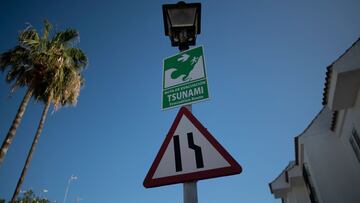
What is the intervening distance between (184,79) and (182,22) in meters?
0.85

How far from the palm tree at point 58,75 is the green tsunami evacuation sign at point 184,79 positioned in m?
11.5

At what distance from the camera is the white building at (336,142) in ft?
22.4

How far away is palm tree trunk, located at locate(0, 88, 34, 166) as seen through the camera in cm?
1012

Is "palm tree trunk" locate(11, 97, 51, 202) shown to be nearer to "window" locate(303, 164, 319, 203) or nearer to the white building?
the white building

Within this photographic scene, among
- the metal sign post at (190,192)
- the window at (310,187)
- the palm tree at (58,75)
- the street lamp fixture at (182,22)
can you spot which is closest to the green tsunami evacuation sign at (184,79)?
the street lamp fixture at (182,22)

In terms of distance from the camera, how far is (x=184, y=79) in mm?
3182

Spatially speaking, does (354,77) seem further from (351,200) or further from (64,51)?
(64,51)

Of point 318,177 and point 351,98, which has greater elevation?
point 351,98

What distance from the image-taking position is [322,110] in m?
11.1

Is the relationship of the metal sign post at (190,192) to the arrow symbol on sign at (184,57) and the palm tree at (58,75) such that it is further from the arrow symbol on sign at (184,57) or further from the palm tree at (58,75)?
the palm tree at (58,75)

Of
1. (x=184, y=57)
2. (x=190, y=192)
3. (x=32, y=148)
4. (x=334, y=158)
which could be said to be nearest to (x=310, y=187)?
(x=334, y=158)

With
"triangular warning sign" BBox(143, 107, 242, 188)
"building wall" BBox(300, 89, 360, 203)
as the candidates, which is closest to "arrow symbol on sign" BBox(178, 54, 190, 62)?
"triangular warning sign" BBox(143, 107, 242, 188)

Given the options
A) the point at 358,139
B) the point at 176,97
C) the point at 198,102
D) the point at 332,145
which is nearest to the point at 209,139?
the point at 198,102

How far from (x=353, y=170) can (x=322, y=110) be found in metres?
3.00
